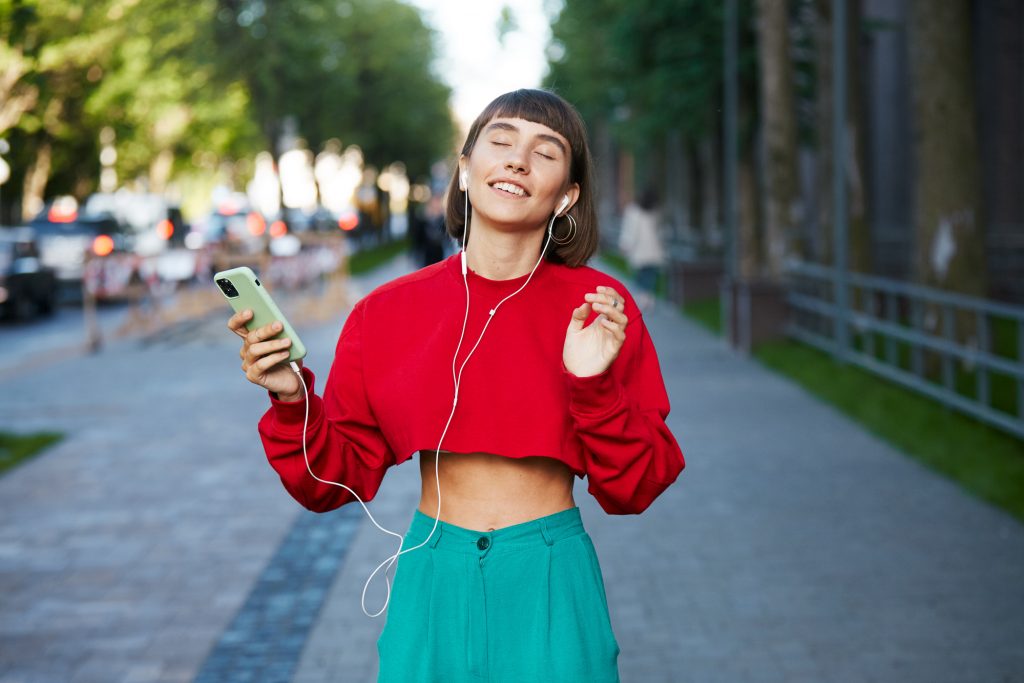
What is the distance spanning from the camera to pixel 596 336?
8.39 ft

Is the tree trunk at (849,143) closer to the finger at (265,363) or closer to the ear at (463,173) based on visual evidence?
the ear at (463,173)

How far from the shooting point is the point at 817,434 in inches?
449

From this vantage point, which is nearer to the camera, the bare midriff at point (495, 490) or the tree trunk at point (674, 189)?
the bare midriff at point (495, 490)

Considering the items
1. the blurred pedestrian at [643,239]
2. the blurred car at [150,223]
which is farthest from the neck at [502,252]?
Result: the blurred car at [150,223]

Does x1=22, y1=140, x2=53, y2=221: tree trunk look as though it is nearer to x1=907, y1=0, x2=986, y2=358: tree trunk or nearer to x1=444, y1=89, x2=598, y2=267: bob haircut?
x1=907, y1=0, x2=986, y2=358: tree trunk

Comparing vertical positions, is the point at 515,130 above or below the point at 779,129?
below

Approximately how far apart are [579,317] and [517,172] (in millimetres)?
352

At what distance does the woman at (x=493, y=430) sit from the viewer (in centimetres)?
271

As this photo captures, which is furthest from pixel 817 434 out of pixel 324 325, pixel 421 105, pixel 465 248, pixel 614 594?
pixel 421 105

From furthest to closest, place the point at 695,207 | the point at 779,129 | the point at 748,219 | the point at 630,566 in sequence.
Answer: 1. the point at 695,207
2. the point at 748,219
3. the point at 779,129
4. the point at 630,566

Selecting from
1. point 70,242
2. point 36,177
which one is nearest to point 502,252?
point 70,242

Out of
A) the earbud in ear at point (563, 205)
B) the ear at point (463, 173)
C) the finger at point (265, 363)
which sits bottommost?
the finger at point (265, 363)

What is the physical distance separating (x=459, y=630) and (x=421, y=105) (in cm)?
5954

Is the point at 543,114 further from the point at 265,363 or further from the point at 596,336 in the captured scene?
the point at 265,363
